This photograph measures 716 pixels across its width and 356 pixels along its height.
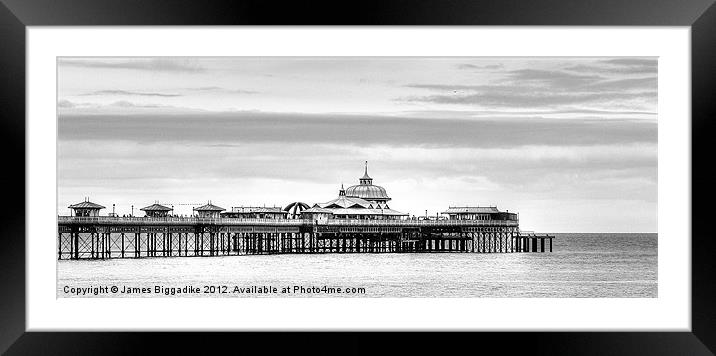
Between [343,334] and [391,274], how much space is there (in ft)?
41.0

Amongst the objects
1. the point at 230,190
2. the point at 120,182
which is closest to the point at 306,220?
the point at 230,190

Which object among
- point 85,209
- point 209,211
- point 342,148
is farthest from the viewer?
point 209,211

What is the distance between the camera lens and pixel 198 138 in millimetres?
12750

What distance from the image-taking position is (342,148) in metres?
14.7

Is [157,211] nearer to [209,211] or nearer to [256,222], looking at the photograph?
[209,211]

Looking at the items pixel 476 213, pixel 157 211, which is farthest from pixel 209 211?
pixel 476 213

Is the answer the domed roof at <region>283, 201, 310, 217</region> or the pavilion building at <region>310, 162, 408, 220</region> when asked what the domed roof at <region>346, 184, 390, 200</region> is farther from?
the domed roof at <region>283, 201, 310, 217</region>

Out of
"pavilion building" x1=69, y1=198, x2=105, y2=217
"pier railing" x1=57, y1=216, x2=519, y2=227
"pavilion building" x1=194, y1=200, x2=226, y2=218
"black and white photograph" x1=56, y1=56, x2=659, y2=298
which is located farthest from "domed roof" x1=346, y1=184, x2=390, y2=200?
"pavilion building" x1=69, y1=198, x2=105, y2=217

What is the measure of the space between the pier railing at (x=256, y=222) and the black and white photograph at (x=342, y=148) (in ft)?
0.17

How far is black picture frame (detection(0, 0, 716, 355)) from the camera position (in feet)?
16.4

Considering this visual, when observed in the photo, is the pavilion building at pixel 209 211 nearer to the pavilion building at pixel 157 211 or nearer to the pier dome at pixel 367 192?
the pavilion building at pixel 157 211

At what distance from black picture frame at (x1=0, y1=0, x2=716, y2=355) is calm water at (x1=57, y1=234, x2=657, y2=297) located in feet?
27.0
